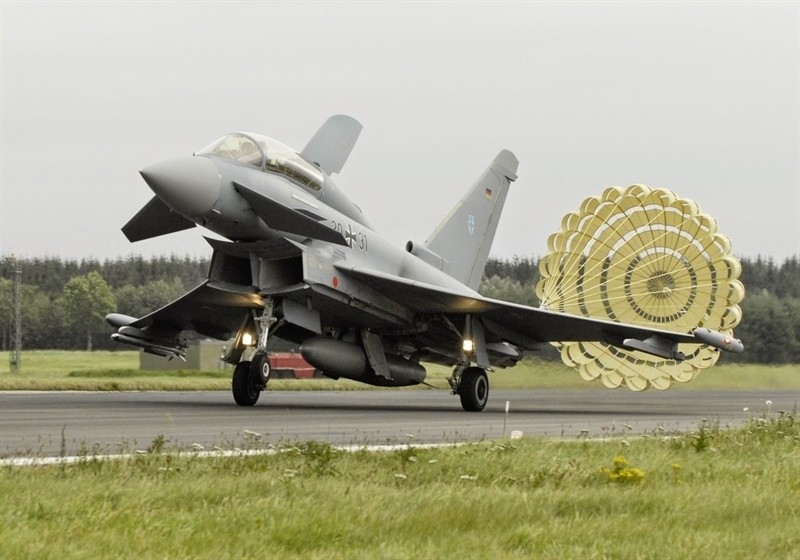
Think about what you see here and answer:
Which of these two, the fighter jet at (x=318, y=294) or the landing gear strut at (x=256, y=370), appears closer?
the fighter jet at (x=318, y=294)

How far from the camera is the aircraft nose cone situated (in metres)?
15.5

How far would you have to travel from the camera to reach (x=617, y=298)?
25.3m

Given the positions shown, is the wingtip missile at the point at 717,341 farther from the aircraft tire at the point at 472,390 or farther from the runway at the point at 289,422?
the aircraft tire at the point at 472,390

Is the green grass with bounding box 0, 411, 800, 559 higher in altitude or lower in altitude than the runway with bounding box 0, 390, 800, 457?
lower

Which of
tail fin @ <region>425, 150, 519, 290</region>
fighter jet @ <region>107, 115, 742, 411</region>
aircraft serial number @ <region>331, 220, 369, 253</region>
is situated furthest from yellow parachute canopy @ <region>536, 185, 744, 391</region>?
aircraft serial number @ <region>331, 220, 369, 253</region>

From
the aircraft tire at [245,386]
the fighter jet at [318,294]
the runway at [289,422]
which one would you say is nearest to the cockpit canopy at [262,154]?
the fighter jet at [318,294]

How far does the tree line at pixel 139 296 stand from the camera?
3020 centimetres

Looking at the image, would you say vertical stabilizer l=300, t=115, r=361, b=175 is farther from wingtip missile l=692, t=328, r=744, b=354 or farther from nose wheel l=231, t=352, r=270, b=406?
wingtip missile l=692, t=328, r=744, b=354

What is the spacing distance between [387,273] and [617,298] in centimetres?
774

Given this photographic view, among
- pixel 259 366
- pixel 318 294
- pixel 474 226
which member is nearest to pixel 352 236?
pixel 318 294

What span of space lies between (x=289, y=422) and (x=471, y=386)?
5489 millimetres

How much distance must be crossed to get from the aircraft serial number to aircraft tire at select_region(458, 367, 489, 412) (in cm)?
255

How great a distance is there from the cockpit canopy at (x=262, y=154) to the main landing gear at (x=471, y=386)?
3.83 m

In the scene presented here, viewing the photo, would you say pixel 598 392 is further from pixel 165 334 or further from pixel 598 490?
pixel 598 490
